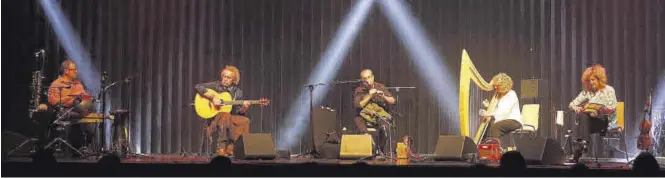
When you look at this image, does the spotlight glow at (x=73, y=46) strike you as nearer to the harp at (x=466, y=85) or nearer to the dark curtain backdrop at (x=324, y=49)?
the dark curtain backdrop at (x=324, y=49)

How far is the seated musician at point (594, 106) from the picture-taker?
350 inches

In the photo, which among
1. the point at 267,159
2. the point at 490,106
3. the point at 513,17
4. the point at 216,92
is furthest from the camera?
the point at 513,17

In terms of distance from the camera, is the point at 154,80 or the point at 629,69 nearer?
the point at 629,69

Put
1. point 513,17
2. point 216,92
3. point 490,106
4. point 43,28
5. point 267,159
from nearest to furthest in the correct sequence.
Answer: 1. point 267,159
2. point 490,106
3. point 216,92
4. point 513,17
5. point 43,28

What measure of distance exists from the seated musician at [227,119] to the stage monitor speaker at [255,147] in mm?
1175

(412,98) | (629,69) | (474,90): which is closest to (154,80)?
(412,98)

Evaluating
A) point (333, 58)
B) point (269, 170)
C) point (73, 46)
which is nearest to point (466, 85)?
point (333, 58)

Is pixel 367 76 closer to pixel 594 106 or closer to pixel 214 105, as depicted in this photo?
pixel 214 105

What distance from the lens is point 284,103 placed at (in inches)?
455

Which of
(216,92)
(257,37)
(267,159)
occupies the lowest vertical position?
(267,159)

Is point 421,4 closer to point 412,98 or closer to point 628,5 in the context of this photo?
point 412,98

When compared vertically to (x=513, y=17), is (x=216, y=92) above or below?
below

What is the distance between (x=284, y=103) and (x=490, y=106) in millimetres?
3066

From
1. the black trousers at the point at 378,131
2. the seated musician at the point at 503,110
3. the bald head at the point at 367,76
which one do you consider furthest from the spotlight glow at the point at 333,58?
the seated musician at the point at 503,110
